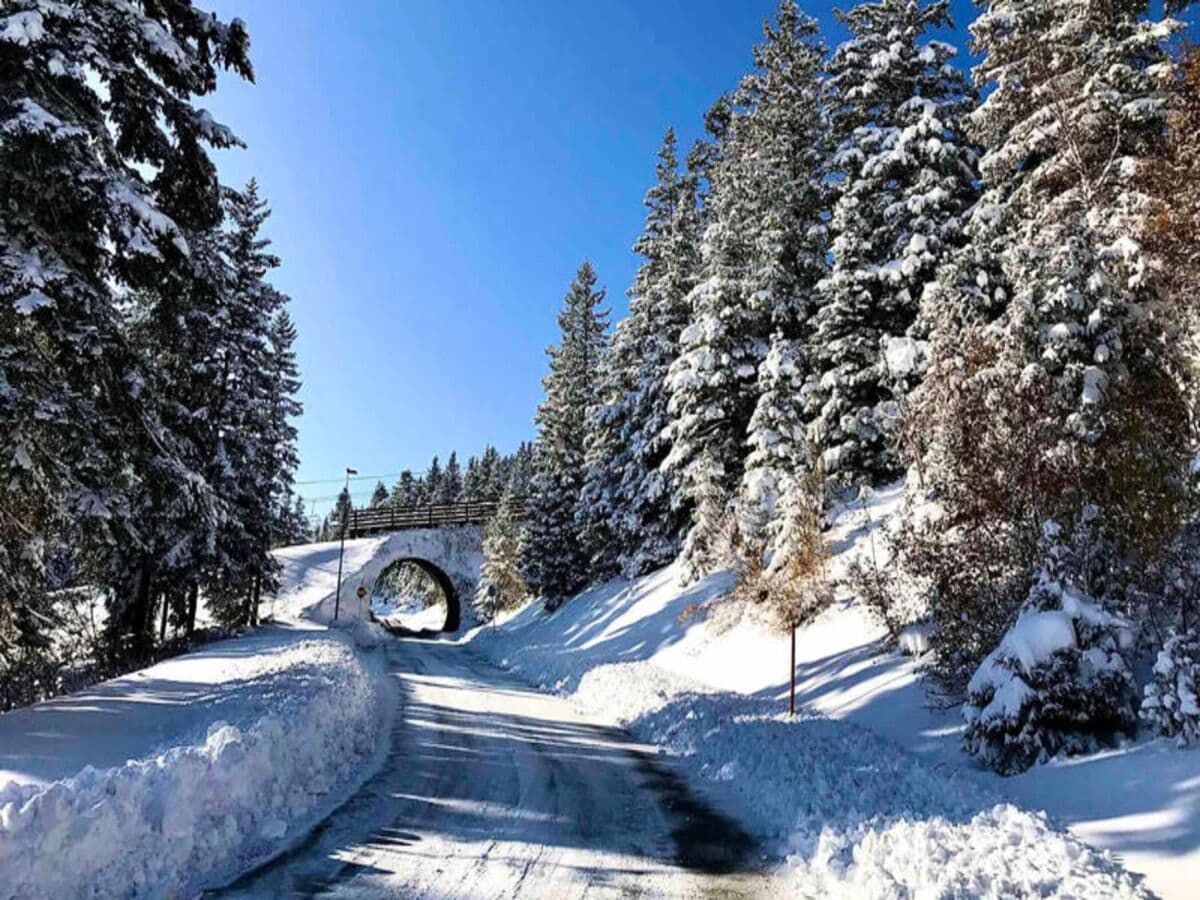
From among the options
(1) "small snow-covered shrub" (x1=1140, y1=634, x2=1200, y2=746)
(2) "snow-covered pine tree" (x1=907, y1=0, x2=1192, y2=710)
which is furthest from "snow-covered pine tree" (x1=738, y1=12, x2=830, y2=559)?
(1) "small snow-covered shrub" (x1=1140, y1=634, x2=1200, y2=746)

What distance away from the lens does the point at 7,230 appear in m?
7.55

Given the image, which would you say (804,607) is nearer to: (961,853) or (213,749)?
(961,853)

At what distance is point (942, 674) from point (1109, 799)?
3646 mm

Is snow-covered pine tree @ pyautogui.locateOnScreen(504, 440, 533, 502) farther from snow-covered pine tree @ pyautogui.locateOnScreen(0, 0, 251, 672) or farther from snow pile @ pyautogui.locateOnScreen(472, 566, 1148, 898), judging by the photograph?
snow-covered pine tree @ pyautogui.locateOnScreen(0, 0, 251, 672)

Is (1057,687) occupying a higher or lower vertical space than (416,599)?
higher

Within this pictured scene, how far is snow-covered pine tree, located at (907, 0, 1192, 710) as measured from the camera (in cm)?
914

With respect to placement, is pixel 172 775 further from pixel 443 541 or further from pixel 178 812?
pixel 443 541

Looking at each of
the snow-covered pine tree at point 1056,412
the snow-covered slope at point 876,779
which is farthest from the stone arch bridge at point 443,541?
the snow-covered pine tree at point 1056,412

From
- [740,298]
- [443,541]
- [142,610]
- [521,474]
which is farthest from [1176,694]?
[521,474]

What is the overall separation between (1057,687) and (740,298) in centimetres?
1761

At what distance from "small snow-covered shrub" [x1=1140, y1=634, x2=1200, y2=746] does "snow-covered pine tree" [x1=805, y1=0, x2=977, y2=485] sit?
1118 centimetres

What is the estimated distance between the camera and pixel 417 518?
2207 inches

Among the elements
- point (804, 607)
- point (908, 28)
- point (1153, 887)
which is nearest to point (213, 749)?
point (1153, 887)

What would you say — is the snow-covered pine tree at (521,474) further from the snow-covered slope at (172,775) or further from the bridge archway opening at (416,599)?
the snow-covered slope at (172,775)
